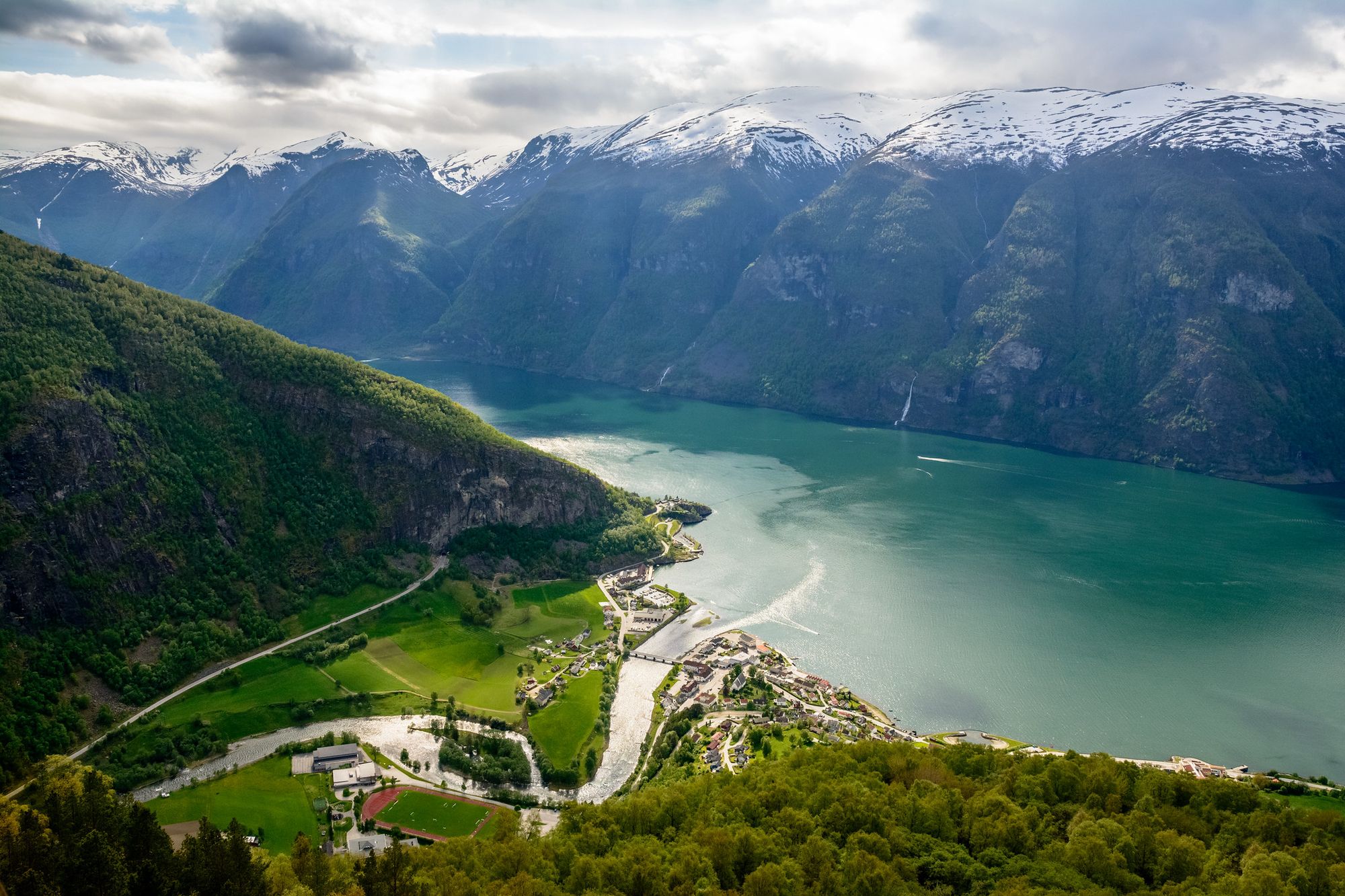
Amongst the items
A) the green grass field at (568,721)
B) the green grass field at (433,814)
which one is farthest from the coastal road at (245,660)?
the green grass field at (433,814)

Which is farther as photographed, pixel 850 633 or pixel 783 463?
pixel 783 463

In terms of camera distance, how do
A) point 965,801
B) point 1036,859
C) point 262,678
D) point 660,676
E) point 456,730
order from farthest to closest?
point 660,676 → point 262,678 → point 456,730 → point 965,801 → point 1036,859

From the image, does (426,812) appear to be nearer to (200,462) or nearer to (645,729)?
(645,729)

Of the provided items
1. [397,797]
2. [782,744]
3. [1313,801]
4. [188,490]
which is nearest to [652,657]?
[782,744]

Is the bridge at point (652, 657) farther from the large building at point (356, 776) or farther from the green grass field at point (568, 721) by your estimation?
the large building at point (356, 776)

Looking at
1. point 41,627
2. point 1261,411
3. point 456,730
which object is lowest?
point 456,730

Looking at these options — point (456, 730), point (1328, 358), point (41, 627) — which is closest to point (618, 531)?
point (456, 730)

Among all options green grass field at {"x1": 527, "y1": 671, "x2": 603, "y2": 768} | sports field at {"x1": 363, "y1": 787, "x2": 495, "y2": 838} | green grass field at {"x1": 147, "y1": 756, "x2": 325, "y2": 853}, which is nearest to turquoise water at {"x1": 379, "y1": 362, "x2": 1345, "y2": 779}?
green grass field at {"x1": 527, "y1": 671, "x2": 603, "y2": 768}

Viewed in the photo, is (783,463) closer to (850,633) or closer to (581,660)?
(850,633)
